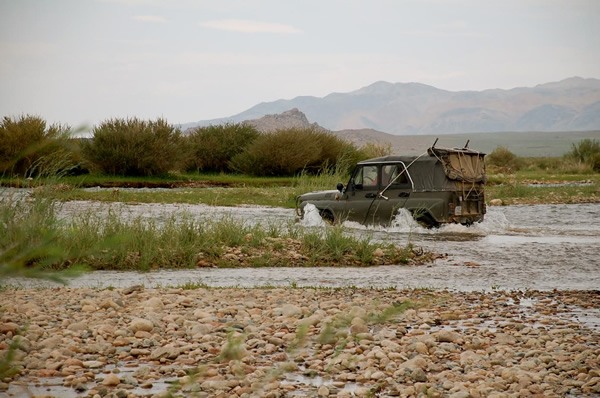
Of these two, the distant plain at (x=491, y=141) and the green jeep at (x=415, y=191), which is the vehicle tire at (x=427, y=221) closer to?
the green jeep at (x=415, y=191)

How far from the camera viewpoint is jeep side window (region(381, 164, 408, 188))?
18875 mm

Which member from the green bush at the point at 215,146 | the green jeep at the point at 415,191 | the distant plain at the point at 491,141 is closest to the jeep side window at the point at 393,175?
the green jeep at the point at 415,191

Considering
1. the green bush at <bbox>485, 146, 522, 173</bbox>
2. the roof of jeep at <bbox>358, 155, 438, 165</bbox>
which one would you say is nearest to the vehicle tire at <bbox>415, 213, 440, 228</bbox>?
the roof of jeep at <bbox>358, 155, 438, 165</bbox>

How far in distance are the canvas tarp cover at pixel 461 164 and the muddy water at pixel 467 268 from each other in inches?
45.4

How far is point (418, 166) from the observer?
1883 cm

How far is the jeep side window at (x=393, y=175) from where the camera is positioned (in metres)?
18.9

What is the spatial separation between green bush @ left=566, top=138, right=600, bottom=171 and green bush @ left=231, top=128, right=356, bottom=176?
17.4m

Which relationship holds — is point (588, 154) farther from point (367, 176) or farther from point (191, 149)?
point (367, 176)

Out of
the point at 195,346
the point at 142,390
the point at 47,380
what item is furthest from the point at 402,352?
the point at 47,380

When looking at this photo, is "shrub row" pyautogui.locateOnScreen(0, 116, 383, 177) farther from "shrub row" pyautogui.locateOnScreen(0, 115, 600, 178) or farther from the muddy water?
the muddy water

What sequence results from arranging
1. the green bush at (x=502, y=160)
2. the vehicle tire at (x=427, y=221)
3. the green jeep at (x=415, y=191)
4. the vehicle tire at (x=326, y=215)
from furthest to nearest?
the green bush at (x=502, y=160)
the vehicle tire at (x=326, y=215)
the vehicle tire at (x=427, y=221)
the green jeep at (x=415, y=191)

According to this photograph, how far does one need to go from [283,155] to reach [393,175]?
20136 millimetres

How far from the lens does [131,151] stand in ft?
117

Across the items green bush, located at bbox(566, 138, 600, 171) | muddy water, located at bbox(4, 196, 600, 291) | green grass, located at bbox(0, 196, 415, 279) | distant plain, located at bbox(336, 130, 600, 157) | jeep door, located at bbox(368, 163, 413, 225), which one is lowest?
muddy water, located at bbox(4, 196, 600, 291)
